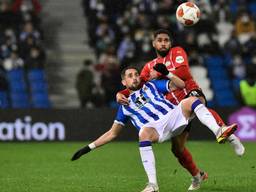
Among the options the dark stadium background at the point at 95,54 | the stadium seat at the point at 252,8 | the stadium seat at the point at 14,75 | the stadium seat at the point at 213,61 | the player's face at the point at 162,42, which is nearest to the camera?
the player's face at the point at 162,42

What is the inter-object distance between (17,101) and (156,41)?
35.6ft

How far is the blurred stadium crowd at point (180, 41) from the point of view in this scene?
2100 cm

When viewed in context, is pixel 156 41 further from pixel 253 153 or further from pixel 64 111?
pixel 64 111

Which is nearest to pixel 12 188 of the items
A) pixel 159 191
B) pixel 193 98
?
pixel 159 191

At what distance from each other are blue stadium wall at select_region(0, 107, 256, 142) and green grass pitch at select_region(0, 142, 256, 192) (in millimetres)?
611

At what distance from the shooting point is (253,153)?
15.5 metres

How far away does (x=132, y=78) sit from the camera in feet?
31.6

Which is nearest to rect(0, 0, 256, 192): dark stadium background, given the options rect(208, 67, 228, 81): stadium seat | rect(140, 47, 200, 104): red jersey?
rect(208, 67, 228, 81): stadium seat

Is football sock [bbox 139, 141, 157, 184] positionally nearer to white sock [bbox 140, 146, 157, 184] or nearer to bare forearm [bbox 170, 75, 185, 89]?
white sock [bbox 140, 146, 157, 184]

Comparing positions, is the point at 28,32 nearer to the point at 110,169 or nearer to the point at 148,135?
the point at 110,169

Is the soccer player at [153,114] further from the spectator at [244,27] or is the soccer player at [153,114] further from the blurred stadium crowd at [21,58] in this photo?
the spectator at [244,27]

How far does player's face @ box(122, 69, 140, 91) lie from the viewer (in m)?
9.62

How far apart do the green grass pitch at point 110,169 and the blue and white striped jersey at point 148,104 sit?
36.9 inches

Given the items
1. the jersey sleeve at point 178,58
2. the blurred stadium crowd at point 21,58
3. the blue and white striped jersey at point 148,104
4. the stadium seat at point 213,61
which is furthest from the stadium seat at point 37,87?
the blue and white striped jersey at point 148,104
